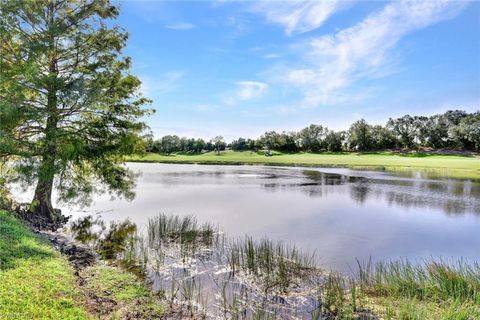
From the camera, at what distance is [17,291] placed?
224 inches

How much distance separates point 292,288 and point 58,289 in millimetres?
5345

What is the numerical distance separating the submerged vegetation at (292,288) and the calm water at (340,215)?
1.93 metres

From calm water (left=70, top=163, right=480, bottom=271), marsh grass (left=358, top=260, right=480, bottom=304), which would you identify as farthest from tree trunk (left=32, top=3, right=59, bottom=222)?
marsh grass (left=358, top=260, right=480, bottom=304)

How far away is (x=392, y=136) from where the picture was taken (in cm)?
9806

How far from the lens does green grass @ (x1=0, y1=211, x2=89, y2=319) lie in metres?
5.20

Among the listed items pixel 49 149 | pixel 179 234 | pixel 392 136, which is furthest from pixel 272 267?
pixel 392 136

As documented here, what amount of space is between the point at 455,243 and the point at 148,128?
1527 centimetres

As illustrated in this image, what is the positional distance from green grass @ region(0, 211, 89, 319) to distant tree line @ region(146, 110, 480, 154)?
86646 mm

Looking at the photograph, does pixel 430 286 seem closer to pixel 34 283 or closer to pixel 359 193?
pixel 34 283

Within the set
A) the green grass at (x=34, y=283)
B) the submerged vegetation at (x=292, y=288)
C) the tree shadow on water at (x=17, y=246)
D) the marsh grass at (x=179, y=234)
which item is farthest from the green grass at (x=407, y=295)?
the tree shadow on water at (x=17, y=246)

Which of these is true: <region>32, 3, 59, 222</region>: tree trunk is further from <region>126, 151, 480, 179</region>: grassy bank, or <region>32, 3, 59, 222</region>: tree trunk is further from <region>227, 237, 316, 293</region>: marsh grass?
<region>126, 151, 480, 179</region>: grassy bank

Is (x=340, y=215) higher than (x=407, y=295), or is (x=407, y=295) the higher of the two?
(x=407, y=295)

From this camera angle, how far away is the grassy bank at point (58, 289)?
534 cm

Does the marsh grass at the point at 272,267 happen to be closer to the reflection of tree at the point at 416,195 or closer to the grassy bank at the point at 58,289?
the grassy bank at the point at 58,289
